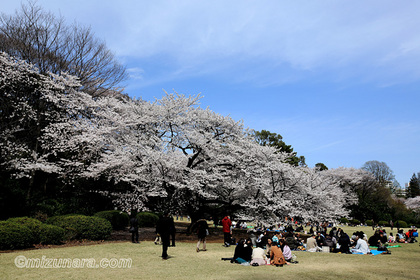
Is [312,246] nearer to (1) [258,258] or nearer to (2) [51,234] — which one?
(1) [258,258]

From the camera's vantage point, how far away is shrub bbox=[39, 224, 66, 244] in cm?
Answer: 1291

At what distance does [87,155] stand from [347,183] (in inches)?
2068

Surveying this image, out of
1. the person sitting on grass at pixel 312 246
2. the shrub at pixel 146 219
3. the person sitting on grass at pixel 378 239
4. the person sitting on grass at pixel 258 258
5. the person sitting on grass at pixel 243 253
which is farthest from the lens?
the shrub at pixel 146 219

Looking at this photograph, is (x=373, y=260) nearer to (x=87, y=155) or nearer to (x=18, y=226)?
(x=18, y=226)

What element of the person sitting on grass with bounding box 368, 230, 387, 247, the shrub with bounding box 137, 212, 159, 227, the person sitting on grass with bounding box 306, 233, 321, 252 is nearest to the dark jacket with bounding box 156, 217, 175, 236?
the person sitting on grass with bounding box 306, 233, 321, 252

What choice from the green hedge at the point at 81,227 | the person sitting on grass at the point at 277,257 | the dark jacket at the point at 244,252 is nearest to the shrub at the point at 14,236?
the green hedge at the point at 81,227

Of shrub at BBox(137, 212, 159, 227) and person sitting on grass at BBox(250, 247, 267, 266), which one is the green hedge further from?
shrub at BBox(137, 212, 159, 227)

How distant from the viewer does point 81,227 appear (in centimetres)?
1472

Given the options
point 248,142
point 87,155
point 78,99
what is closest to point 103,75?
point 78,99

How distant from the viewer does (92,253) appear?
1166cm

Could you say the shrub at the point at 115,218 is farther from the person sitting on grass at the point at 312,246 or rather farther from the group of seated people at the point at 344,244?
the group of seated people at the point at 344,244

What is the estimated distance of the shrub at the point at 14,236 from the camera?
37.7 ft

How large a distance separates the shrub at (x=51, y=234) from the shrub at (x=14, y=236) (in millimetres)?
594

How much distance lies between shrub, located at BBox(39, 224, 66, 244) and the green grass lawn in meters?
1.10
